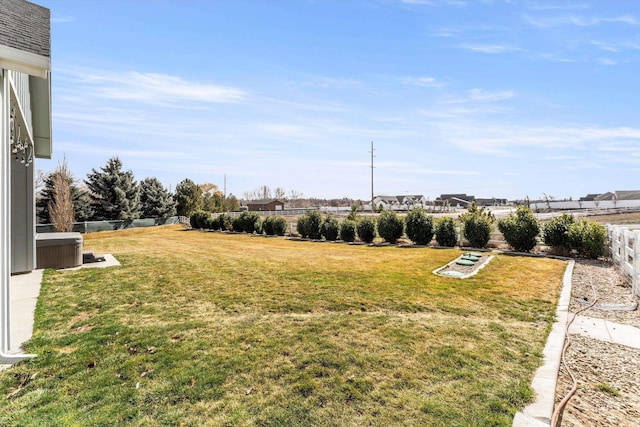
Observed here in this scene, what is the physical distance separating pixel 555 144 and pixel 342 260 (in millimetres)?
23730

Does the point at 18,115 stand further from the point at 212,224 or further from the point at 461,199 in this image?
the point at 461,199

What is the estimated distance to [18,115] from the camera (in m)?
5.47

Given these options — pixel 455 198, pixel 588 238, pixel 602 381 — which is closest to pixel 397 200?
pixel 455 198

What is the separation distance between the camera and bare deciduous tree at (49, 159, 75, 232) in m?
20.4

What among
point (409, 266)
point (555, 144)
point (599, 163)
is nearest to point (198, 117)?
point (409, 266)

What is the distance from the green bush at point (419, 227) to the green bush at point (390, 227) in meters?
0.49

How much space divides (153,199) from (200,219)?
7989mm

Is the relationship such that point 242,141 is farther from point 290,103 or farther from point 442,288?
point 442,288

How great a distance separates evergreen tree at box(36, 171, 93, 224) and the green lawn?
21675 mm

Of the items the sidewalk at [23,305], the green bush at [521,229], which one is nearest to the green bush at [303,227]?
the green bush at [521,229]

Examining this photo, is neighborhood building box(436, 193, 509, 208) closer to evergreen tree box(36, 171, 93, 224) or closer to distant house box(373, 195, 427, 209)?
distant house box(373, 195, 427, 209)

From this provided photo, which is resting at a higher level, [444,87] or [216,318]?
[444,87]

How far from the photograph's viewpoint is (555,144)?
24.1 m

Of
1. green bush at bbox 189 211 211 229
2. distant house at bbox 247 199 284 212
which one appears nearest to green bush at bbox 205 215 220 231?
green bush at bbox 189 211 211 229
